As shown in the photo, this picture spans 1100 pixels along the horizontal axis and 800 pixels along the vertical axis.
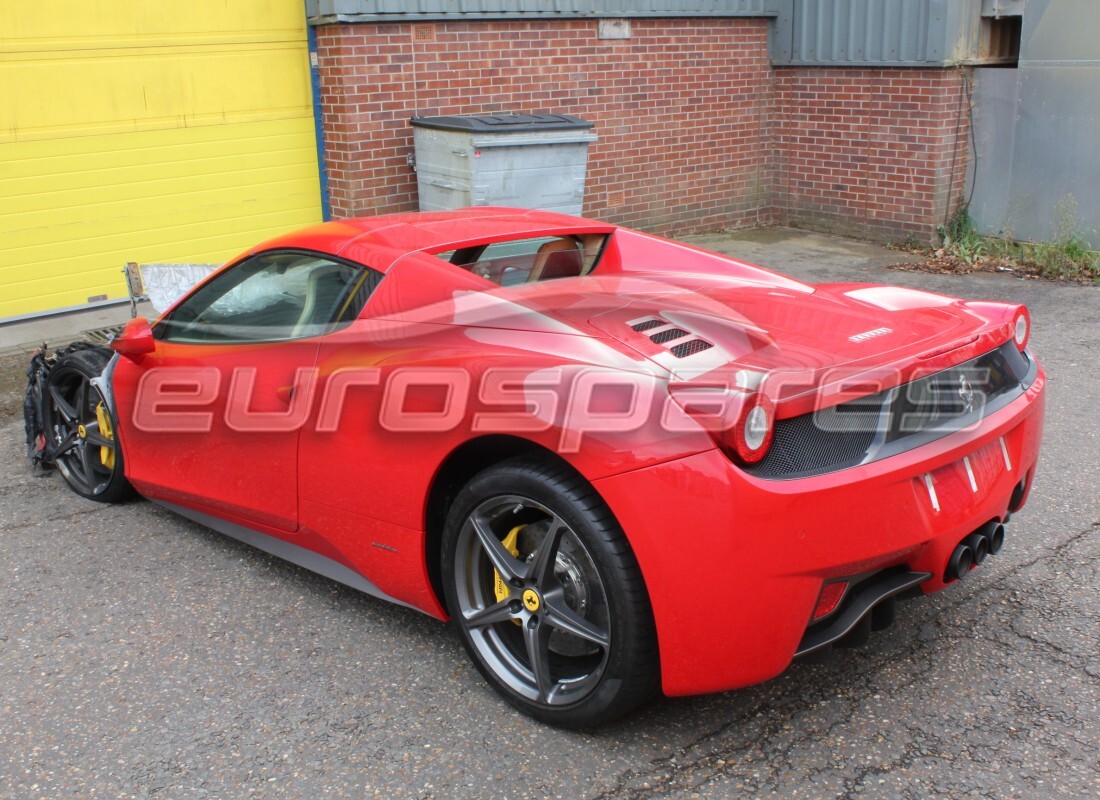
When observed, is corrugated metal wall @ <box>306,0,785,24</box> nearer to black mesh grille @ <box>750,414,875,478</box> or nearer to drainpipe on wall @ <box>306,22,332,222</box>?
drainpipe on wall @ <box>306,22,332,222</box>

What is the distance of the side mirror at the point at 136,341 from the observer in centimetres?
419

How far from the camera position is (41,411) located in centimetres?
514

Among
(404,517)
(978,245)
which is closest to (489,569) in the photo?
(404,517)

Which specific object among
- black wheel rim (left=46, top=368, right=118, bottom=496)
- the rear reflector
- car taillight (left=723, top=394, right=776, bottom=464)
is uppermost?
car taillight (left=723, top=394, right=776, bottom=464)

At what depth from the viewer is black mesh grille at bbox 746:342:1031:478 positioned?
2.76 m

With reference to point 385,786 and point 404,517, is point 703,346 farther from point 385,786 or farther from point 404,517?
point 385,786

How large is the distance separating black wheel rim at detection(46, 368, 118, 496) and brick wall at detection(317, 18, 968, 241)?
13.9 ft

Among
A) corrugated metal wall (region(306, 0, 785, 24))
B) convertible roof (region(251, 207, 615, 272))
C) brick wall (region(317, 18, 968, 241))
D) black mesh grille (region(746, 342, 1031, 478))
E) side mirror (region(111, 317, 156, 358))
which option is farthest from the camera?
brick wall (region(317, 18, 968, 241))

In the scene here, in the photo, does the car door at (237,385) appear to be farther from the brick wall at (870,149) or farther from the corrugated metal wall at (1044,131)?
the corrugated metal wall at (1044,131)

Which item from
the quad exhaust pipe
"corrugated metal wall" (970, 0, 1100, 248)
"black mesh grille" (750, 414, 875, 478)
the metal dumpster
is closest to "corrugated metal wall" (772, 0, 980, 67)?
"corrugated metal wall" (970, 0, 1100, 248)

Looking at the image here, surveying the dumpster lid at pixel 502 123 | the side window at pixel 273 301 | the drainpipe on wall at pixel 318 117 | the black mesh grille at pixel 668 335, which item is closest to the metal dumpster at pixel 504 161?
the dumpster lid at pixel 502 123

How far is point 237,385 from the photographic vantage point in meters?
3.86

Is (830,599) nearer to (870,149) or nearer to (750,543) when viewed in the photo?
(750,543)

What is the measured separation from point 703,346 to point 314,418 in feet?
4.30
